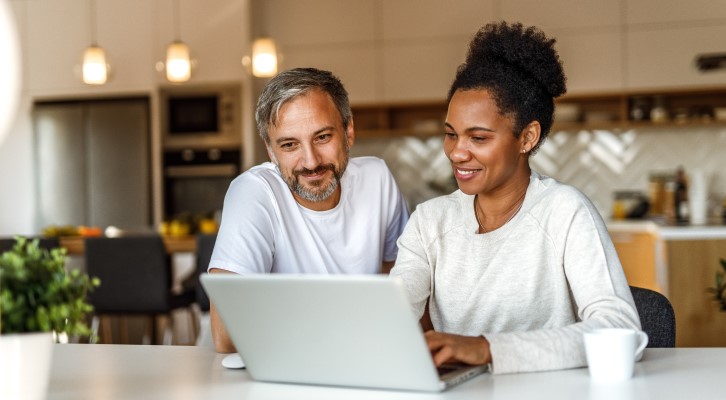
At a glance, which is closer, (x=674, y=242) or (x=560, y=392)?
(x=560, y=392)

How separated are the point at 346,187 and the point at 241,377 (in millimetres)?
848

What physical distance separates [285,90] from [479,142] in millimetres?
533

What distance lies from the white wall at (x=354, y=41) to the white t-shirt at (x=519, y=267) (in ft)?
15.5

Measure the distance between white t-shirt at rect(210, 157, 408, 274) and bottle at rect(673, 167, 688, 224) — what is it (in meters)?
4.08

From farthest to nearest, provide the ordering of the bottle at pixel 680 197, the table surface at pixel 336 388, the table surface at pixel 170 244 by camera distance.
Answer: the bottle at pixel 680 197
the table surface at pixel 170 244
the table surface at pixel 336 388

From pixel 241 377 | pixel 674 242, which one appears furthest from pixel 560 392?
pixel 674 242

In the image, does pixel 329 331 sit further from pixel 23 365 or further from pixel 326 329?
pixel 23 365

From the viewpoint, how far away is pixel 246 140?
6.56 meters

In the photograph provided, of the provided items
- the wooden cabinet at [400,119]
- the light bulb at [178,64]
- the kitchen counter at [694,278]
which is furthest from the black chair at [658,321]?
the wooden cabinet at [400,119]

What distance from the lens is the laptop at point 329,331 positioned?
48.0 inches

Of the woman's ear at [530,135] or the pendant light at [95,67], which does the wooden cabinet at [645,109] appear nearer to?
the pendant light at [95,67]

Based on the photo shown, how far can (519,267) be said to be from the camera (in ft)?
5.81

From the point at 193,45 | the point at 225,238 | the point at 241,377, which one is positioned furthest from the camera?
the point at 193,45

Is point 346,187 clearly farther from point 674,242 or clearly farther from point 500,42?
point 674,242
